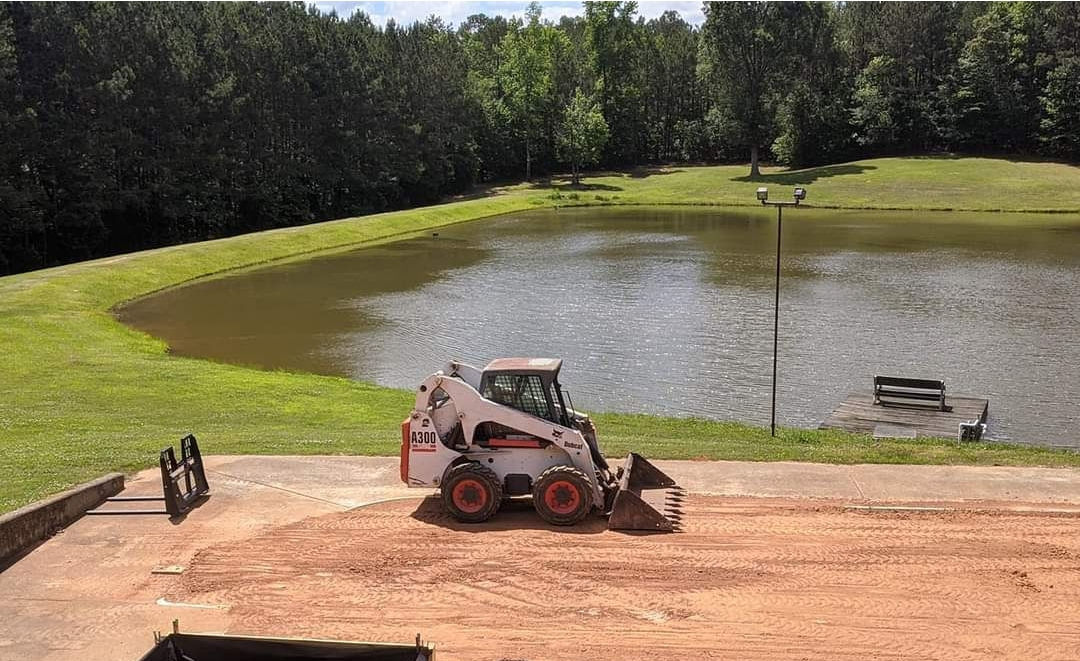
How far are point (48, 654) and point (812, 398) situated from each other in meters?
17.5

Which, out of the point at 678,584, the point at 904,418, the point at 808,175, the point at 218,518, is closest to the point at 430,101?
the point at 808,175

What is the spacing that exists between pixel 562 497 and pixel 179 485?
A: 654 centimetres

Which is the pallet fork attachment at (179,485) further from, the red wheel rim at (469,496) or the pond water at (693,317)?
the pond water at (693,317)

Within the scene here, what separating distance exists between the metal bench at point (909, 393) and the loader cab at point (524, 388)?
37.6 ft

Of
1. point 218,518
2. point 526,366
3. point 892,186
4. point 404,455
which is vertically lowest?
point 218,518

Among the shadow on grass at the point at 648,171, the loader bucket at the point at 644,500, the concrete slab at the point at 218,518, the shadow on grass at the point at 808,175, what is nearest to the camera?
the concrete slab at the point at 218,518

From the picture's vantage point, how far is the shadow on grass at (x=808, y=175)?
83.1 m

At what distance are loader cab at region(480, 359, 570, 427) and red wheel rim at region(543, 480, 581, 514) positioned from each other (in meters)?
0.92

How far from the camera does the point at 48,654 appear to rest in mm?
10195

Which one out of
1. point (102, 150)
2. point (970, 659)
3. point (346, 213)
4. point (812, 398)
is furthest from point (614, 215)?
point (970, 659)

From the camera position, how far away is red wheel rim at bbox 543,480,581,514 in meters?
13.0

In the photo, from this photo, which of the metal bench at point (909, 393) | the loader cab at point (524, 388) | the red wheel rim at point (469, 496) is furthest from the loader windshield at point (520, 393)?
the metal bench at point (909, 393)

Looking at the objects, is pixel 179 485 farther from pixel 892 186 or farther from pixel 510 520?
pixel 892 186

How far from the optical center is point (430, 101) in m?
85.6
